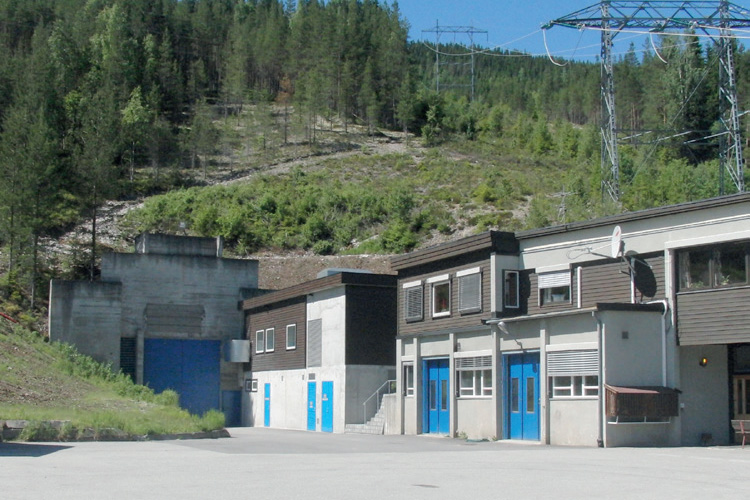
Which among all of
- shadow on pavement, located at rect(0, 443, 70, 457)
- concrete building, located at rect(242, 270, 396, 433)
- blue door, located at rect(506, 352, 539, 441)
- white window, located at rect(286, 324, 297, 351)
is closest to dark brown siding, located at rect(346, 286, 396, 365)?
concrete building, located at rect(242, 270, 396, 433)

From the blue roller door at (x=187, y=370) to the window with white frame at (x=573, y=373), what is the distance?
26.0m

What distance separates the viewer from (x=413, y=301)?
35594 millimetres

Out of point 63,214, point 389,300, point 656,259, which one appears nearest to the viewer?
point 656,259

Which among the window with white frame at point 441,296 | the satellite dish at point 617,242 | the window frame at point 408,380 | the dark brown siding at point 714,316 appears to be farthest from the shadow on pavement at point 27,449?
the dark brown siding at point 714,316

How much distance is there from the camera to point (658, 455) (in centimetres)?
2184

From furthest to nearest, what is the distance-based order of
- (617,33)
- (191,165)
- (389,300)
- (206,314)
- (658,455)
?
1. (191,165)
2. (206,314)
3. (617,33)
4. (389,300)
5. (658,455)

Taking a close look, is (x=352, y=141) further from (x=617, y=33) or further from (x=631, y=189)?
(x=617, y=33)

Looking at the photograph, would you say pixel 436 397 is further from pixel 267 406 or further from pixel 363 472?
pixel 363 472

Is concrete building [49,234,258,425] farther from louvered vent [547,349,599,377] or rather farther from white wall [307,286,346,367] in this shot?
louvered vent [547,349,599,377]

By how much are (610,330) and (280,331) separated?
898 inches

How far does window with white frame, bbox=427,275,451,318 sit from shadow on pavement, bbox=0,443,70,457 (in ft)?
48.3

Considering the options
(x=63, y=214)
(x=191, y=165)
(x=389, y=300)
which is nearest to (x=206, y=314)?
(x=389, y=300)

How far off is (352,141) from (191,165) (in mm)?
17698

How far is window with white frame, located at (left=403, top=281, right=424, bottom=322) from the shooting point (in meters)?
35.1
